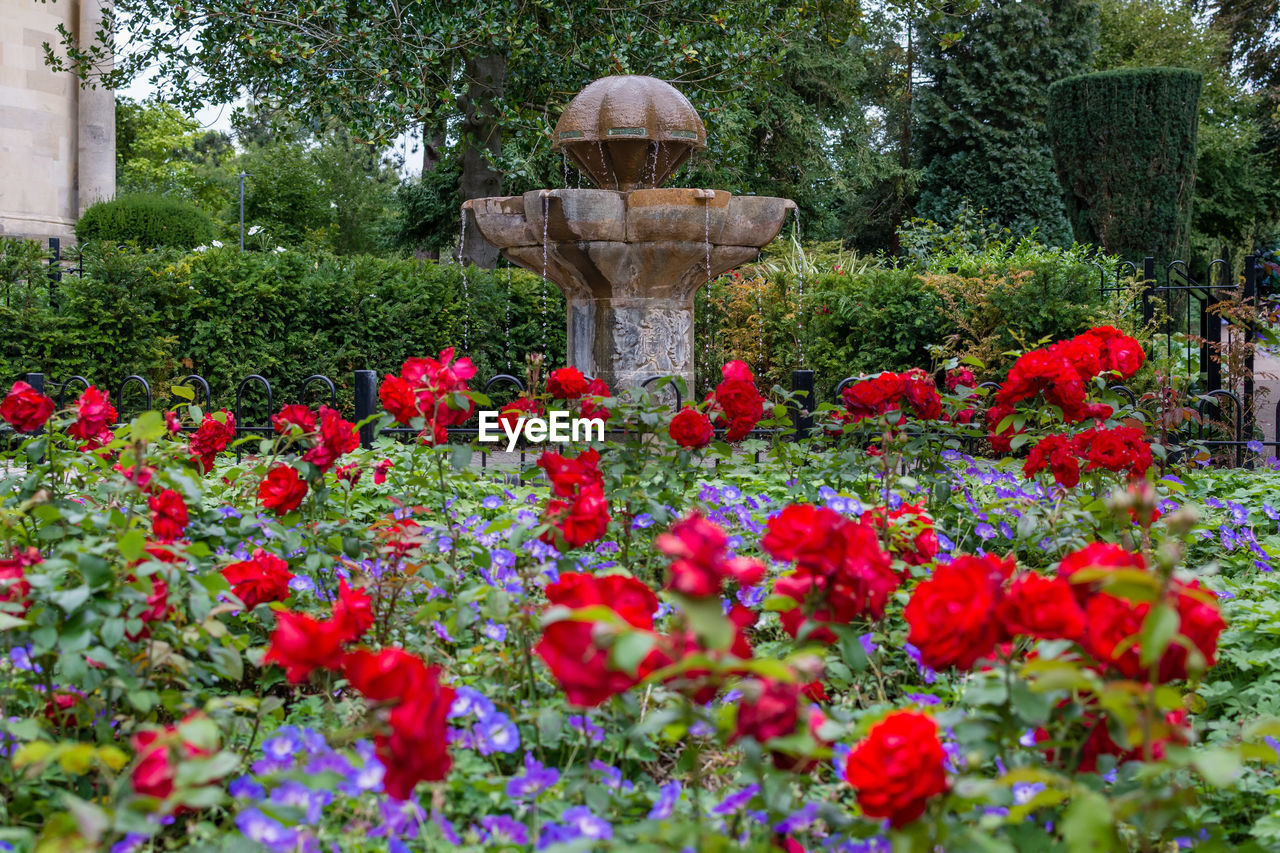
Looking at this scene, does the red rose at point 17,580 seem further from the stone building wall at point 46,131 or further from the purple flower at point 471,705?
the stone building wall at point 46,131

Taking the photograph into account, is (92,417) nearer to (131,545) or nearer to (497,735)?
(131,545)

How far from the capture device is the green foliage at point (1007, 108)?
985 inches

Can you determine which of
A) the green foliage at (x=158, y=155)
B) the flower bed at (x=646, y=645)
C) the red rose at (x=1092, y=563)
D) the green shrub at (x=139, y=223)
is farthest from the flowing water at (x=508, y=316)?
the green foliage at (x=158, y=155)

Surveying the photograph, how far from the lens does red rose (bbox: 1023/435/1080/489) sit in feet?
9.08

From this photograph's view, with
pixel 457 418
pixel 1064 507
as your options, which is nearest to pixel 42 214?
pixel 457 418

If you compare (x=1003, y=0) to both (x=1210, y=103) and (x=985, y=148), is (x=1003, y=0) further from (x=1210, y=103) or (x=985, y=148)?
(x=1210, y=103)

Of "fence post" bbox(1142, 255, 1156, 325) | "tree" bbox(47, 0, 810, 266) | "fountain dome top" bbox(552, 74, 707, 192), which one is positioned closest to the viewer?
"fountain dome top" bbox(552, 74, 707, 192)

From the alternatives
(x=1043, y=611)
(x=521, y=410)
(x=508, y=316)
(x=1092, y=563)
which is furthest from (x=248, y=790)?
(x=508, y=316)

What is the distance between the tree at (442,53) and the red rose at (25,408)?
7.30m

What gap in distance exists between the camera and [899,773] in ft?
3.67

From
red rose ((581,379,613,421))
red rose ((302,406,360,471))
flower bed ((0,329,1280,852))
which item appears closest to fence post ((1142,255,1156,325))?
flower bed ((0,329,1280,852))

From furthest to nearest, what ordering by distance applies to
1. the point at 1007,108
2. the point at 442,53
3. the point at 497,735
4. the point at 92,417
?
the point at 1007,108 < the point at 442,53 < the point at 92,417 < the point at 497,735

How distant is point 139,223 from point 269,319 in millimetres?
6195

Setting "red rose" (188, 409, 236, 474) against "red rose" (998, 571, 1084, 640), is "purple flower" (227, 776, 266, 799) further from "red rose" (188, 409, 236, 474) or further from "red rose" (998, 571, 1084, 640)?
"red rose" (188, 409, 236, 474)
